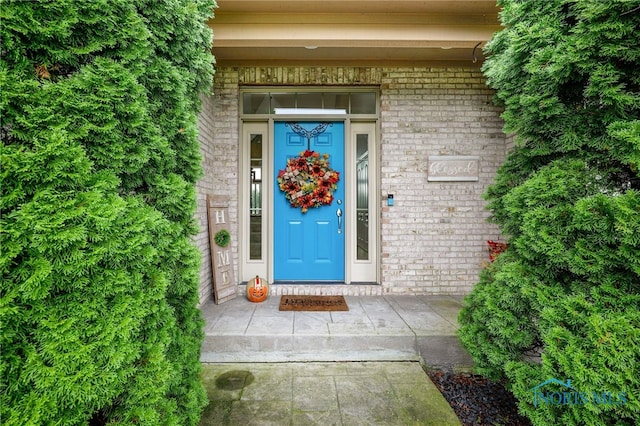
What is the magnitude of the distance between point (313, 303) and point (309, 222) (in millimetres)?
982

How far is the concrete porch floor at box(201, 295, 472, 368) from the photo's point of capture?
7.26 ft

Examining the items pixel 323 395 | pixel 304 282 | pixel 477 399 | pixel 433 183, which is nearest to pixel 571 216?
pixel 477 399

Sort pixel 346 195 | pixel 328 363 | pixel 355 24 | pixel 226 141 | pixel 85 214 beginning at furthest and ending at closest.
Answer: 1. pixel 346 195
2. pixel 226 141
3. pixel 355 24
4. pixel 328 363
5. pixel 85 214

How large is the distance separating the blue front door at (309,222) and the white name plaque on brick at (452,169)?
1099 mm

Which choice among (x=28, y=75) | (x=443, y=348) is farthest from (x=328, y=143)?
(x=28, y=75)

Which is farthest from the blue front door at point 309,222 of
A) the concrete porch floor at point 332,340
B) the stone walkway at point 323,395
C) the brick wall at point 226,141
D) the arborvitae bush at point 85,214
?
the arborvitae bush at point 85,214

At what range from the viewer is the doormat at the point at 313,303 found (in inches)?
113

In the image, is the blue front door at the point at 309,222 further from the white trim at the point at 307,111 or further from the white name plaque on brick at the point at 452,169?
the white name plaque on brick at the point at 452,169

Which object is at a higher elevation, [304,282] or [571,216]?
[571,216]

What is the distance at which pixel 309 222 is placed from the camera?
11.6 ft

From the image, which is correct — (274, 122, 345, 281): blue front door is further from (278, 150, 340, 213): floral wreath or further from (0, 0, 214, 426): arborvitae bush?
(0, 0, 214, 426): arborvitae bush

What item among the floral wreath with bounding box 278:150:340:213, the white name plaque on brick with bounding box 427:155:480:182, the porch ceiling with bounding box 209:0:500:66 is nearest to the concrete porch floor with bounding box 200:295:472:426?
the floral wreath with bounding box 278:150:340:213

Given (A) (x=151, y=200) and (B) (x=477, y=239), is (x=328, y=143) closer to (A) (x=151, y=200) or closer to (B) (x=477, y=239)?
(B) (x=477, y=239)

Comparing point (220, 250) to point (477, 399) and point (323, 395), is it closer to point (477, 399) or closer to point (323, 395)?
point (323, 395)
